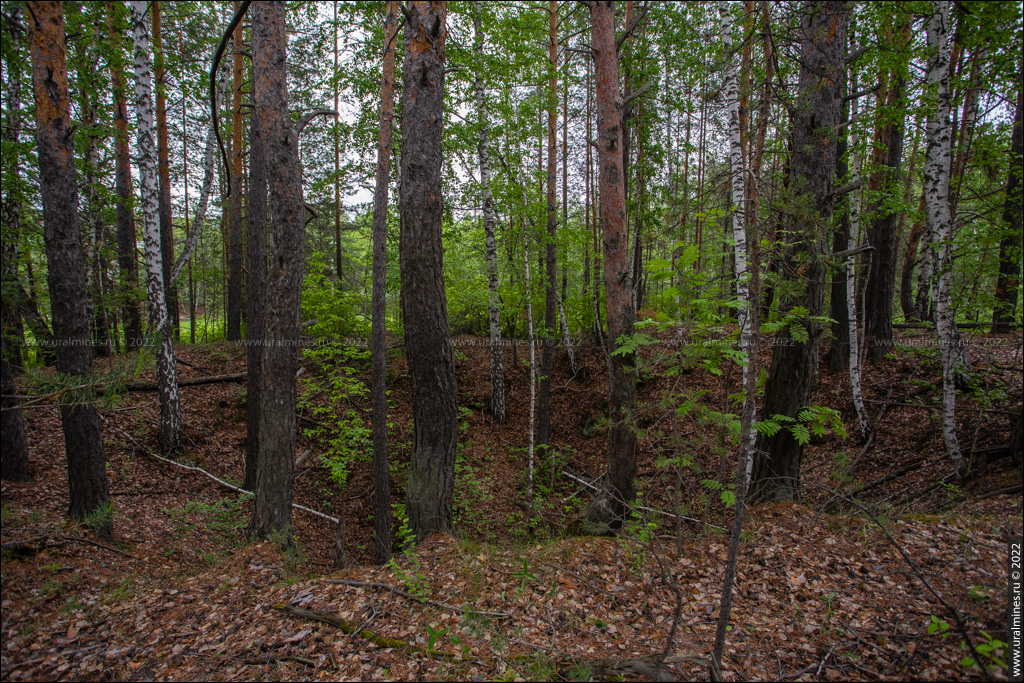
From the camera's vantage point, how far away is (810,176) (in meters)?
5.40

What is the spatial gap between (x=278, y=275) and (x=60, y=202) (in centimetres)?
220

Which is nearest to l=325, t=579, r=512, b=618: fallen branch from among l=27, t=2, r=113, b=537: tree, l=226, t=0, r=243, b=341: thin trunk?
l=27, t=2, r=113, b=537: tree

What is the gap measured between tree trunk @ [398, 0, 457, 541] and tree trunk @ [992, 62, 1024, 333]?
23.4ft

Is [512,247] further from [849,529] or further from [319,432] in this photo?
[849,529]

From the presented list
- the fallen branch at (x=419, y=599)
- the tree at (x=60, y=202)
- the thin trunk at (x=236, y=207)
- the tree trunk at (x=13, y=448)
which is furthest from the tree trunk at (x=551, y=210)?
the tree trunk at (x=13, y=448)

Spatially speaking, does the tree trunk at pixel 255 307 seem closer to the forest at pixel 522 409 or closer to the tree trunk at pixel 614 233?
the forest at pixel 522 409

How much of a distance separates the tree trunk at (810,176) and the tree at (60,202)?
7.79m

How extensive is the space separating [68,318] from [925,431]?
→ 12.4 metres

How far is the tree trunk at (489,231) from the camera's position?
9323 millimetres

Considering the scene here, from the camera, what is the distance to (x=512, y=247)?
11.3m

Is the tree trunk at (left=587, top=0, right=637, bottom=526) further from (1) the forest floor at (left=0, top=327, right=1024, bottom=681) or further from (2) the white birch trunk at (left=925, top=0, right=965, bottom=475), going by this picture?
(2) the white birch trunk at (left=925, top=0, right=965, bottom=475)

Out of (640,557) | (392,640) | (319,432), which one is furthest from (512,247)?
(392,640)

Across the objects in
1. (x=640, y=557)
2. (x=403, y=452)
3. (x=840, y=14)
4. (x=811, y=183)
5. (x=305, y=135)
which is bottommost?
(x=403, y=452)

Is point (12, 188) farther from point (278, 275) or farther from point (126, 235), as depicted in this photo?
point (126, 235)
